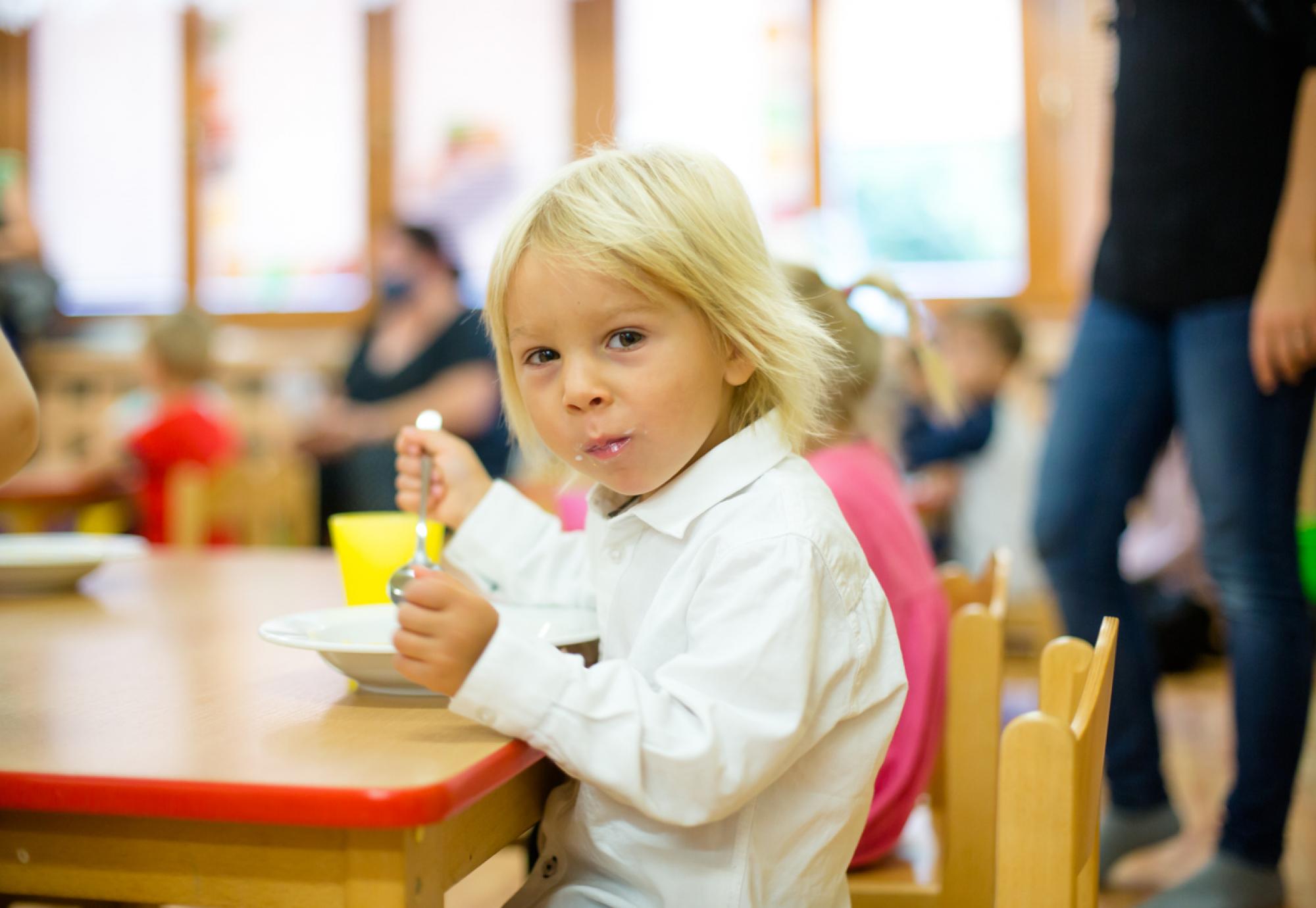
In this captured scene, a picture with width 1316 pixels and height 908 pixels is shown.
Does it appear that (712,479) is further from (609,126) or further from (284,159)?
(284,159)

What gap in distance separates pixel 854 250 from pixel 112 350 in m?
3.23

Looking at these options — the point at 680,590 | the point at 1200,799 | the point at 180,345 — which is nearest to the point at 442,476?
the point at 680,590

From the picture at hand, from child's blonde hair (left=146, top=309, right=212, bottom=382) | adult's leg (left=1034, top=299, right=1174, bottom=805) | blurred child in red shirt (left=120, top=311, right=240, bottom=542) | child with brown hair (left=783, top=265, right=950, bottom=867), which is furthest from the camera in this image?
child's blonde hair (left=146, top=309, right=212, bottom=382)

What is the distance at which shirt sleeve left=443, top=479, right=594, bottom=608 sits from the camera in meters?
1.10

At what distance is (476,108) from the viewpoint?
5020 mm

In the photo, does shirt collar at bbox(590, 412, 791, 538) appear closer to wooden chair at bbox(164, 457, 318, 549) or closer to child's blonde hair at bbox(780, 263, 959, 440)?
child's blonde hair at bbox(780, 263, 959, 440)

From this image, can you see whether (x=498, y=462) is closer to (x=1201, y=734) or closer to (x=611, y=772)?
(x=1201, y=734)

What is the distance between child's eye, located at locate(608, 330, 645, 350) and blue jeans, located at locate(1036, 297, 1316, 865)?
98 centimetres

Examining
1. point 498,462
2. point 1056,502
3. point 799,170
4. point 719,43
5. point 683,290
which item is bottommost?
point 498,462

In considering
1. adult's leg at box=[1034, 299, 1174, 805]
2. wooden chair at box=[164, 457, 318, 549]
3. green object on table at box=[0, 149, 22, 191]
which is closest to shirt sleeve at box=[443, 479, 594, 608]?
adult's leg at box=[1034, 299, 1174, 805]

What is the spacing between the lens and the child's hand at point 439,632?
70cm

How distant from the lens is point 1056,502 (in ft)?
5.49

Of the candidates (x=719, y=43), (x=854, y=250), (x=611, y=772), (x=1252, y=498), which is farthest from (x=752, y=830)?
(x=719, y=43)

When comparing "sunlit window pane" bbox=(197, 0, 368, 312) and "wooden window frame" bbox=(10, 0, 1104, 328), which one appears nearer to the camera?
"wooden window frame" bbox=(10, 0, 1104, 328)
